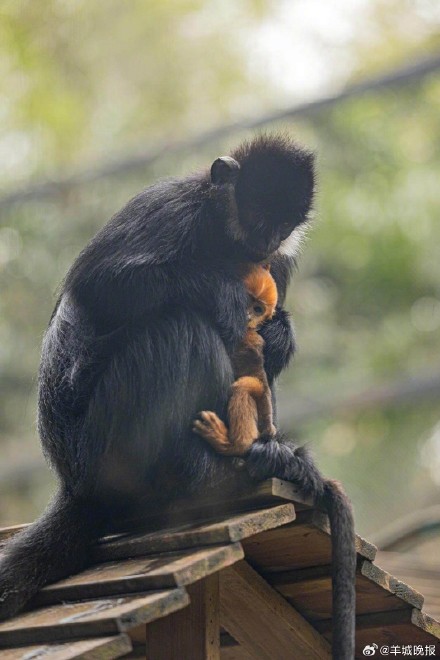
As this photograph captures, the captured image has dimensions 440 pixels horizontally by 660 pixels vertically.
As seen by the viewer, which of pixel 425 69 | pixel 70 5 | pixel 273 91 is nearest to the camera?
pixel 425 69

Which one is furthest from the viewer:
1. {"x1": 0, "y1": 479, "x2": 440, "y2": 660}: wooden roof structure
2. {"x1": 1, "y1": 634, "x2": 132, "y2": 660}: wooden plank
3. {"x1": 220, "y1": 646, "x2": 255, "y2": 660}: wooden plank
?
{"x1": 220, "y1": 646, "x2": 255, "y2": 660}: wooden plank

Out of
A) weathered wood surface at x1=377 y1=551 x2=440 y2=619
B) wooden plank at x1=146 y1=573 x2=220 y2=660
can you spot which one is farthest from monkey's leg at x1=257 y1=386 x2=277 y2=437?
weathered wood surface at x1=377 y1=551 x2=440 y2=619

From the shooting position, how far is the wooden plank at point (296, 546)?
2.80 metres

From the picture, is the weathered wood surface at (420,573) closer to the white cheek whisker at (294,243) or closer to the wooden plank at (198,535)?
the white cheek whisker at (294,243)

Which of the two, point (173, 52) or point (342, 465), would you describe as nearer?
point (342, 465)

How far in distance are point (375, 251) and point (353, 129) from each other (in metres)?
1.34

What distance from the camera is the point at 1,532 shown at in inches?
130

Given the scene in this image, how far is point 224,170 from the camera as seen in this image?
11.6 ft

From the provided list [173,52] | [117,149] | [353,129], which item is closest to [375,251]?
[353,129]

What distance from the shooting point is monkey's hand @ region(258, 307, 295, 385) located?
340 cm

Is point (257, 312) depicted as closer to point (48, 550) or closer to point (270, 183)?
point (270, 183)

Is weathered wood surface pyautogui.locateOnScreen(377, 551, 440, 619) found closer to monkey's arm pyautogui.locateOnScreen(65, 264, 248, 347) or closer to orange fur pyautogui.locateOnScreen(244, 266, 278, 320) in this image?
orange fur pyautogui.locateOnScreen(244, 266, 278, 320)

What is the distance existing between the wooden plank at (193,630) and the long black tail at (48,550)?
0.29 meters

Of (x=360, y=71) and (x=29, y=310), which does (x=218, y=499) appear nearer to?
(x=29, y=310)
